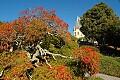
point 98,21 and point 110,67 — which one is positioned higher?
point 98,21

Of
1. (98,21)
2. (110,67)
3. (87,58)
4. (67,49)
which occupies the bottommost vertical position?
(110,67)

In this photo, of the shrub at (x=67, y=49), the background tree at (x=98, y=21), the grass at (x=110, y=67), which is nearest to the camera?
the shrub at (x=67, y=49)

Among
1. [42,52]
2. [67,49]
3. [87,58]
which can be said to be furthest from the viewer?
[67,49]

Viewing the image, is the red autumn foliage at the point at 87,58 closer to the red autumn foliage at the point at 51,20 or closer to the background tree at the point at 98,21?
the red autumn foliage at the point at 51,20

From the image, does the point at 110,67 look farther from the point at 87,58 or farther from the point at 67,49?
the point at 87,58

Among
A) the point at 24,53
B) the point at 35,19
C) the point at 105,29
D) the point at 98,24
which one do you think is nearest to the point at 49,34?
the point at 35,19

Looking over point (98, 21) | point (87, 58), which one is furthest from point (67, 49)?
point (98, 21)

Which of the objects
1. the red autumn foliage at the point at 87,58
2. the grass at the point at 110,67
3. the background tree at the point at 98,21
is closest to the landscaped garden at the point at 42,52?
the red autumn foliage at the point at 87,58

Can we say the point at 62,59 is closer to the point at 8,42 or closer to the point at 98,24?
the point at 8,42

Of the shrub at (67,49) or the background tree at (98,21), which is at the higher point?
the background tree at (98,21)

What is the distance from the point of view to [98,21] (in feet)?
151

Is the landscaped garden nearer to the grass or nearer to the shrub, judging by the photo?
the shrub

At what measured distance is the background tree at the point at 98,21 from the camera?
143 feet

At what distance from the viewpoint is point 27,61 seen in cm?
1211
